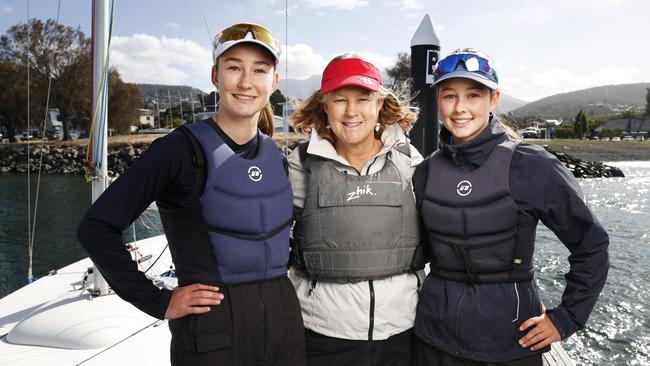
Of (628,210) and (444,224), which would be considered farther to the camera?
(628,210)

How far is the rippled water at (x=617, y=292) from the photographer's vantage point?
25.5ft

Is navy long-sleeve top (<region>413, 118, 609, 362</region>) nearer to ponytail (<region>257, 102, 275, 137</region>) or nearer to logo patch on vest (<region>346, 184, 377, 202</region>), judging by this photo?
logo patch on vest (<region>346, 184, 377, 202</region>)

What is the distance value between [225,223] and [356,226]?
26.5 inches

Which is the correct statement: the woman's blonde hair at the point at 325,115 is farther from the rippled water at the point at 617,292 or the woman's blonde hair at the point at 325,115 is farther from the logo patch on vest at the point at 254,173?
the rippled water at the point at 617,292

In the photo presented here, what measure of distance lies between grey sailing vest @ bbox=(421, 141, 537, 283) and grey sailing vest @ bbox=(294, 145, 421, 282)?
0.73ft

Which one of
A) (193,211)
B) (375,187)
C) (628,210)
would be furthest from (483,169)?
(628,210)

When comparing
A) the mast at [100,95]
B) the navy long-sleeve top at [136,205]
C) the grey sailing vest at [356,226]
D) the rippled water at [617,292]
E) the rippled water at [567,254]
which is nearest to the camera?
the navy long-sleeve top at [136,205]

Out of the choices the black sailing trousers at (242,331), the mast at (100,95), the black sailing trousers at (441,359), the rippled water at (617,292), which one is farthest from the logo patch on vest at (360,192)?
the rippled water at (617,292)

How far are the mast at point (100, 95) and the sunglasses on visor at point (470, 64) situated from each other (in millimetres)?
3524

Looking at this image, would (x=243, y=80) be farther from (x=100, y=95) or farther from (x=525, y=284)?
(x=100, y=95)

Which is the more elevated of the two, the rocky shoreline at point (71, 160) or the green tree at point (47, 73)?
the green tree at point (47, 73)

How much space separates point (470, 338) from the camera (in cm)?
223

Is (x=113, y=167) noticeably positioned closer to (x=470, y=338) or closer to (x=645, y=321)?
(x=645, y=321)

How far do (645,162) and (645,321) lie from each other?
178ft
